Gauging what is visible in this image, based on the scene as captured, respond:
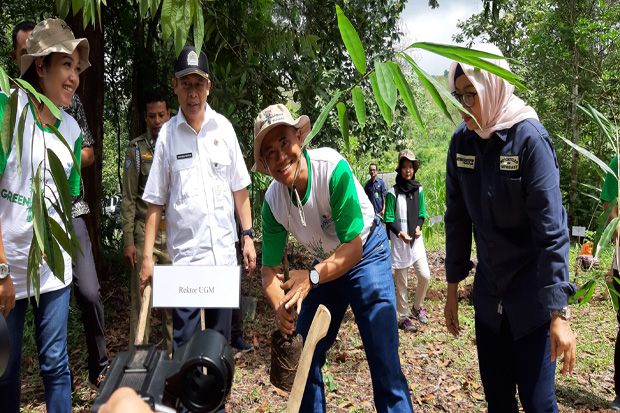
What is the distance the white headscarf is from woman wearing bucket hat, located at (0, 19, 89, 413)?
1631 millimetres

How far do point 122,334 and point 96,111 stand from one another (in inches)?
78.8

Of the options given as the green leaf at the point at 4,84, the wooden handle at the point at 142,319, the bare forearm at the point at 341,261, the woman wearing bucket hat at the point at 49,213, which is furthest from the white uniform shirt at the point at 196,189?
the green leaf at the point at 4,84

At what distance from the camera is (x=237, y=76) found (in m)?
4.76

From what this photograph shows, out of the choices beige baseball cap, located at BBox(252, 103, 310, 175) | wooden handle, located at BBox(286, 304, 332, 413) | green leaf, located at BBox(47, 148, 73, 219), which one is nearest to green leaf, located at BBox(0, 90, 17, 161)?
green leaf, located at BBox(47, 148, 73, 219)

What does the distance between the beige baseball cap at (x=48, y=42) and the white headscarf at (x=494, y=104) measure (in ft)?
5.47

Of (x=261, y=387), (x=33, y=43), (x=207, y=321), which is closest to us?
(x=33, y=43)

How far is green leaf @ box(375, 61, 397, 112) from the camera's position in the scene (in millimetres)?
1218

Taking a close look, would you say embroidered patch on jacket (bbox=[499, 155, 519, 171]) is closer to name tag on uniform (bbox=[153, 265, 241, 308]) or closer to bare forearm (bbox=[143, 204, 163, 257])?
name tag on uniform (bbox=[153, 265, 241, 308])

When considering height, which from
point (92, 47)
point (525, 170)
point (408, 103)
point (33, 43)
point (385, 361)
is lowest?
point (385, 361)

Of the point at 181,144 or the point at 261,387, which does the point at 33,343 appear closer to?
the point at 261,387

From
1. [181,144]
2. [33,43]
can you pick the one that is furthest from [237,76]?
[33,43]

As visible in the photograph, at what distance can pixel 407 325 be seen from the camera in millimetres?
5855

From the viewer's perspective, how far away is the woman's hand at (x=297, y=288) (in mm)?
2350

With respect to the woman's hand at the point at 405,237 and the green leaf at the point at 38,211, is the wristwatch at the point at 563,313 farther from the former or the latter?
the woman's hand at the point at 405,237
